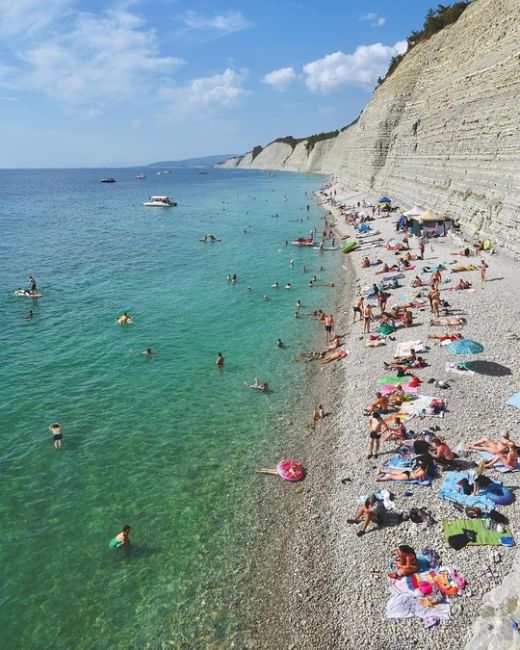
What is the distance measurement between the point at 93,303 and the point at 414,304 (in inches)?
885

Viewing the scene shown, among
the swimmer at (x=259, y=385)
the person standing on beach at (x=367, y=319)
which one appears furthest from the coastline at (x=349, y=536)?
the person standing on beach at (x=367, y=319)

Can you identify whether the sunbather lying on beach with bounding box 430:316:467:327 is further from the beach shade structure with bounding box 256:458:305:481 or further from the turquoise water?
the beach shade structure with bounding box 256:458:305:481

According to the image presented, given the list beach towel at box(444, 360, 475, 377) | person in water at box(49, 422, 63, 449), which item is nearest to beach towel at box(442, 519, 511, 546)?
beach towel at box(444, 360, 475, 377)

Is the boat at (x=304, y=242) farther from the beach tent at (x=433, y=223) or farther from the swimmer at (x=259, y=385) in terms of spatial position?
the swimmer at (x=259, y=385)

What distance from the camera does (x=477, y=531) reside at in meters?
11.0

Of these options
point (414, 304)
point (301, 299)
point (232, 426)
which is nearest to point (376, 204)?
point (301, 299)

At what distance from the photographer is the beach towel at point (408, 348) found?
21.1m

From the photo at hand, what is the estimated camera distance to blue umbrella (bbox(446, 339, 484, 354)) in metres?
19.6

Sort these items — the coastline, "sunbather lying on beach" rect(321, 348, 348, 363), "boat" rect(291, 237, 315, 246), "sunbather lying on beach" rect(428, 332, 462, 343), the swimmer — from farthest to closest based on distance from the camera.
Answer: "boat" rect(291, 237, 315, 246)
"sunbather lying on beach" rect(321, 348, 348, 363)
"sunbather lying on beach" rect(428, 332, 462, 343)
the swimmer
the coastline

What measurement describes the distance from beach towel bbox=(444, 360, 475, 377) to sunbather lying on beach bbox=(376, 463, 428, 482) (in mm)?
6449

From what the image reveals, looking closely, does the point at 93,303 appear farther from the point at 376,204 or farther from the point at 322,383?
the point at 376,204

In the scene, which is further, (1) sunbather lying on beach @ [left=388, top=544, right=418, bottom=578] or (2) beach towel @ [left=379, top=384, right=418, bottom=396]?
(2) beach towel @ [left=379, top=384, right=418, bottom=396]

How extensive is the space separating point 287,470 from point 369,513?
3.74 m

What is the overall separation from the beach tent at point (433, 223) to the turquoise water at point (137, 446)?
8712mm
